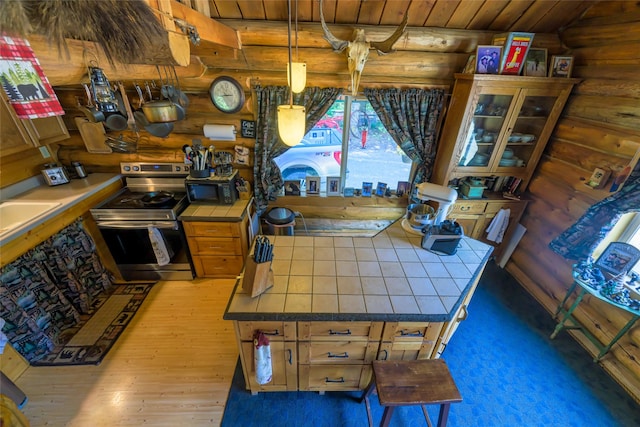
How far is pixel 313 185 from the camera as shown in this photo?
131 inches

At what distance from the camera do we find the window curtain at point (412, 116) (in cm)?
283

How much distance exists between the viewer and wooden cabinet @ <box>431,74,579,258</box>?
257 centimetres

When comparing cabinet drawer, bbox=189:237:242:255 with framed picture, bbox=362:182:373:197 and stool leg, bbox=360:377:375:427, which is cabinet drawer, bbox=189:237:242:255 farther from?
stool leg, bbox=360:377:375:427

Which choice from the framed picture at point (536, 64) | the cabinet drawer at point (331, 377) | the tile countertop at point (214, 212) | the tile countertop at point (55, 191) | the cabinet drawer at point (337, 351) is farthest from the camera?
the tile countertop at point (214, 212)

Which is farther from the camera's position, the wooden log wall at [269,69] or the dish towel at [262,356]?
the wooden log wall at [269,69]

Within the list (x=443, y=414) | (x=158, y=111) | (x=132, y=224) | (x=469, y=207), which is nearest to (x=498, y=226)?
(x=469, y=207)

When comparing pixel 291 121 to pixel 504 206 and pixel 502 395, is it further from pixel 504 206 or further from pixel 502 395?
pixel 504 206

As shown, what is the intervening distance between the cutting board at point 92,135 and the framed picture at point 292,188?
82.0 inches

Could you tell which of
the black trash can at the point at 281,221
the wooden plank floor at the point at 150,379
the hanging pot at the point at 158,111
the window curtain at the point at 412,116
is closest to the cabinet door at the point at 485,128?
the window curtain at the point at 412,116

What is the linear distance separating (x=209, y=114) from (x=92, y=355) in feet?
8.56

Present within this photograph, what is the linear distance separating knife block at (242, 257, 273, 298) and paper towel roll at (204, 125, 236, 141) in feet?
6.16

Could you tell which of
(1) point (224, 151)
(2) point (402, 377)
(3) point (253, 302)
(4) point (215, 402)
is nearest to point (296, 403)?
(4) point (215, 402)

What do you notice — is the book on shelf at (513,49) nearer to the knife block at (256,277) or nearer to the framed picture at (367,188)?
the framed picture at (367,188)

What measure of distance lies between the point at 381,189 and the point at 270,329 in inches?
92.6
